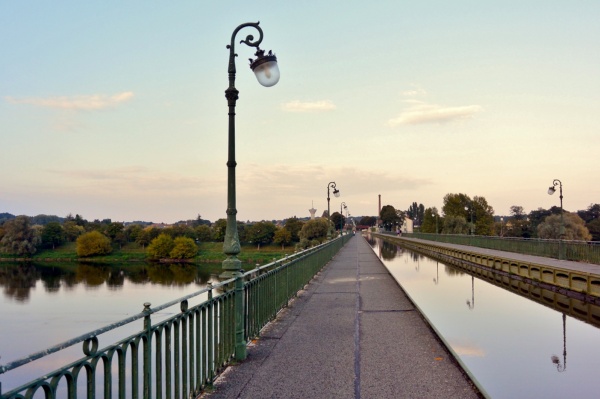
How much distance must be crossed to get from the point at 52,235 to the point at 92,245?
60.5 feet

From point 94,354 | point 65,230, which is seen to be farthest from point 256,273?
point 65,230

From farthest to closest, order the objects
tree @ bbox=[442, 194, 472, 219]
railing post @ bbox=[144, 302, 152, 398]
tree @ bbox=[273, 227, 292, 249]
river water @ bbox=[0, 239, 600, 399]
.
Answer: tree @ bbox=[273, 227, 292, 249]
tree @ bbox=[442, 194, 472, 219]
river water @ bbox=[0, 239, 600, 399]
railing post @ bbox=[144, 302, 152, 398]

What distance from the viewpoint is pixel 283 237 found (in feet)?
452

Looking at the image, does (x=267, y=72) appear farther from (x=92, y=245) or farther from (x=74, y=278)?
(x=92, y=245)

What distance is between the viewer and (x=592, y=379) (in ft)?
36.3

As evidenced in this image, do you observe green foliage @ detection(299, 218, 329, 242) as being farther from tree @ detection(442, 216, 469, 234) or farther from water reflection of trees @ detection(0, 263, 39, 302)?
water reflection of trees @ detection(0, 263, 39, 302)

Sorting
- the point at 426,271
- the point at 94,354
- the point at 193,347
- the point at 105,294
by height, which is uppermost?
the point at 94,354

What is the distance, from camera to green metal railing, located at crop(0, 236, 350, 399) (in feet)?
9.32

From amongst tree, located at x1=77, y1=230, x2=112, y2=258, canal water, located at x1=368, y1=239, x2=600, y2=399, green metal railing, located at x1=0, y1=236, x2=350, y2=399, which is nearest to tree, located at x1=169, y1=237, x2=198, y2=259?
tree, located at x1=77, y1=230, x2=112, y2=258

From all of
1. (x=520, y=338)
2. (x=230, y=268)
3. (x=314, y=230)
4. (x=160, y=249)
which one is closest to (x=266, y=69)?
(x=230, y=268)

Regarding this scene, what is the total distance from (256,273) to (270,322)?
1.67 m

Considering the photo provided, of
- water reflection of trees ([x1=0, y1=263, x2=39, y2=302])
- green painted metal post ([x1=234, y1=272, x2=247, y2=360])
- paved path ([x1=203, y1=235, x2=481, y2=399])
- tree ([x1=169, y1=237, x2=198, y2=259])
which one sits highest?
green painted metal post ([x1=234, y1=272, x2=247, y2=360])

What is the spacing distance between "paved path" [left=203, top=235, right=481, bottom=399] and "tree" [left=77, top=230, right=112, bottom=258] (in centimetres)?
12035

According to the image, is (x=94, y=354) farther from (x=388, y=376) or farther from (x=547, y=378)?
(x=547, y=378)
